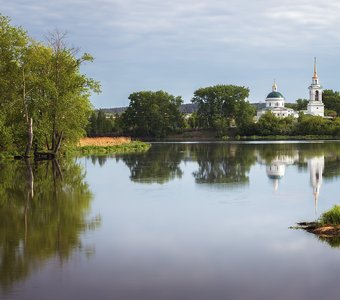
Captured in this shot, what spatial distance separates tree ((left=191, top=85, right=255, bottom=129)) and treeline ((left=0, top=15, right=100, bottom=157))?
9984cm

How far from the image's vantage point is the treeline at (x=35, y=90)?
1705 inches

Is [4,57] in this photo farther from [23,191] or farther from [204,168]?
[23,191]

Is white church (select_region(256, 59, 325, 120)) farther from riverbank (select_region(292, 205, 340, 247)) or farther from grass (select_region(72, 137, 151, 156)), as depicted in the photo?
riverbank (select_region(292, 205, 340, 247))

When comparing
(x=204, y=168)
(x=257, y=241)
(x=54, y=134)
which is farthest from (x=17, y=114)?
(x=257, y=241)

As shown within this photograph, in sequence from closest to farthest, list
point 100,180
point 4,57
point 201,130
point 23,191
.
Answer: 1. point 23,191
2. point 100,180
3. point 4,57
4. point 201,130

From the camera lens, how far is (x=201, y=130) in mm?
148875

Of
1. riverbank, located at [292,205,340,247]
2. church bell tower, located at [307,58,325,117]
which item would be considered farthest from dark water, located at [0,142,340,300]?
church bell tower, located at [307,58,325,117]

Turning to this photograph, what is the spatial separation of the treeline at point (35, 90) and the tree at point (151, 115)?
316 feet

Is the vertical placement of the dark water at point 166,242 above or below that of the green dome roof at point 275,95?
below

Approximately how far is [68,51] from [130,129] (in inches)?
4169

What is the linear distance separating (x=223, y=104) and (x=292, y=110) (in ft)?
101

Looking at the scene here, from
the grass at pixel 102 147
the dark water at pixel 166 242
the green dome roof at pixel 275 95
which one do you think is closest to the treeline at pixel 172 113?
the green dome roof at pixel 275 95

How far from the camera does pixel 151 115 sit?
144000 mm

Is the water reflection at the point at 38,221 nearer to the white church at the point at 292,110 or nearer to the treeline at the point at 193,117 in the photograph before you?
the treeline at the point at 193,117
